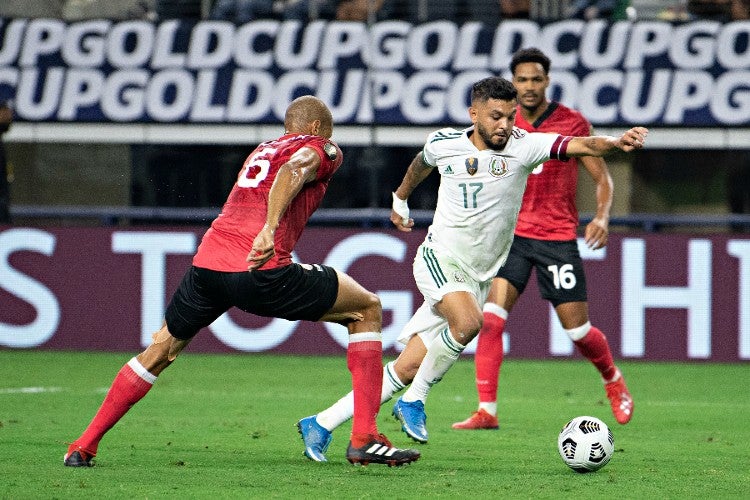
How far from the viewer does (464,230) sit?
7625 millimetres

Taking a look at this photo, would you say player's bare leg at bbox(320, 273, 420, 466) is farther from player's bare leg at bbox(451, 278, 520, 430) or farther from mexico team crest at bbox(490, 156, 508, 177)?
player's bare leg at bbox(451, 278, 520, 430)

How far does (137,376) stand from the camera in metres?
6.66

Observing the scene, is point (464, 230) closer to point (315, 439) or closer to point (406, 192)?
point (406, 192)

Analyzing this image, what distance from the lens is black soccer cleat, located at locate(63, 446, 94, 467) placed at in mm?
6555

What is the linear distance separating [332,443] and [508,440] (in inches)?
39.7

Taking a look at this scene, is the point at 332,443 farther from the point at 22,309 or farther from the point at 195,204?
the point at 195,204

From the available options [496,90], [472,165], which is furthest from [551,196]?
[496,90]

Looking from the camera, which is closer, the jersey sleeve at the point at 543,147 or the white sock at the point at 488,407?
the jersey sleeve at the point at 543,147

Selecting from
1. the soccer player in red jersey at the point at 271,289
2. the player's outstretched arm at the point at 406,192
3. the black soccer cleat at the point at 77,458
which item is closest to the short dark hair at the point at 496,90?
the player's outstretched arm at the point at 406,192

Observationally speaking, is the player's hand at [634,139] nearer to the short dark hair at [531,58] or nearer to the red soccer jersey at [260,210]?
the red soccer jersey at [260,210]

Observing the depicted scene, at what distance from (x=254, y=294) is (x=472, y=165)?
1563mm

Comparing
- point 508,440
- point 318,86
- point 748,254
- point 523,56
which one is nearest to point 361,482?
point 508,440

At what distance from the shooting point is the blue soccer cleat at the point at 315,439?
6883 millimetres

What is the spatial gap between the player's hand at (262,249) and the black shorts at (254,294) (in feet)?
0.95
